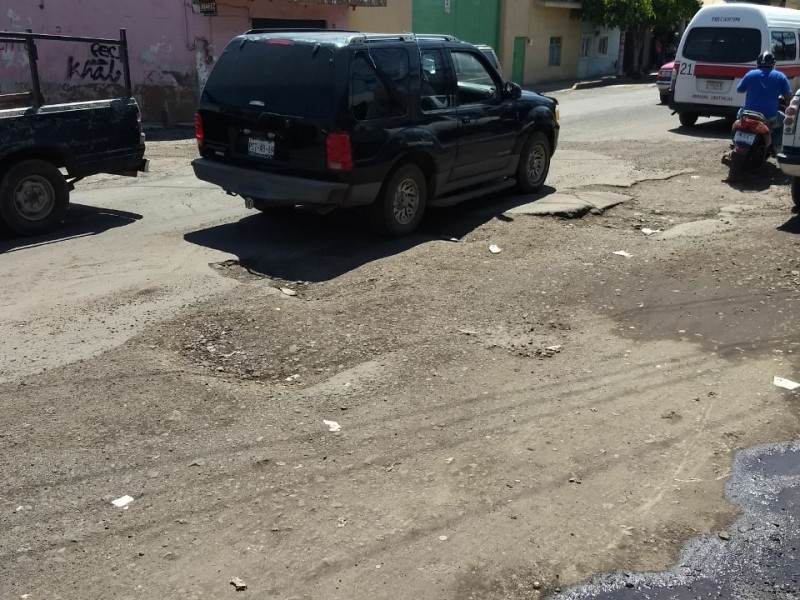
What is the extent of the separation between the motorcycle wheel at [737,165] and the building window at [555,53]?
23.9 m

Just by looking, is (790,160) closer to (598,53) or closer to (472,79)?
(472,79)

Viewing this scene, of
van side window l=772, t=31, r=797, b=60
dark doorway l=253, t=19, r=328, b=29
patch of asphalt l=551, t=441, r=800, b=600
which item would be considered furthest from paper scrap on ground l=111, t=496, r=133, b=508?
dark doorway l=253, t=19, r=328, b=29

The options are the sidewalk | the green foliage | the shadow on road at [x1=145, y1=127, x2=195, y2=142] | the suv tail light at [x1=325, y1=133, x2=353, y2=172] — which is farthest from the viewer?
the green foliage

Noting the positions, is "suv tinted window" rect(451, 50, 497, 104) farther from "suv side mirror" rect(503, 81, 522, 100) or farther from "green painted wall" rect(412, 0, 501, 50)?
"green painted wall" rect(412, 0, 501, 50)

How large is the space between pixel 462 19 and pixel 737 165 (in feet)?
61.8

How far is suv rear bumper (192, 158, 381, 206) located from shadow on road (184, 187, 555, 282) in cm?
49

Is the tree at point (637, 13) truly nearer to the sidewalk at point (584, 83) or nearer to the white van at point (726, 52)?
the sidewalk at point (584, 83)

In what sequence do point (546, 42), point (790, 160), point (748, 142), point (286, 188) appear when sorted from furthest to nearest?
1. point (546, 42)
2. point (748, 142)
3. point (790, 160)
4. point (286, 188)

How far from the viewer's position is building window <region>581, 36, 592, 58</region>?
119ft

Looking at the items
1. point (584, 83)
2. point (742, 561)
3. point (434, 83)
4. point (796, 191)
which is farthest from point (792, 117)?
point (584, 83)

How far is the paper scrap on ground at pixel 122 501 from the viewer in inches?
157

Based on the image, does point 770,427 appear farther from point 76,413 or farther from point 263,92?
point 263,92

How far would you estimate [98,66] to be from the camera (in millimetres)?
17797

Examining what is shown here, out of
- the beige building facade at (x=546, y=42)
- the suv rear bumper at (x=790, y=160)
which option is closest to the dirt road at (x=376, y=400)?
the suv rear bumper at (x=790, y=160)
